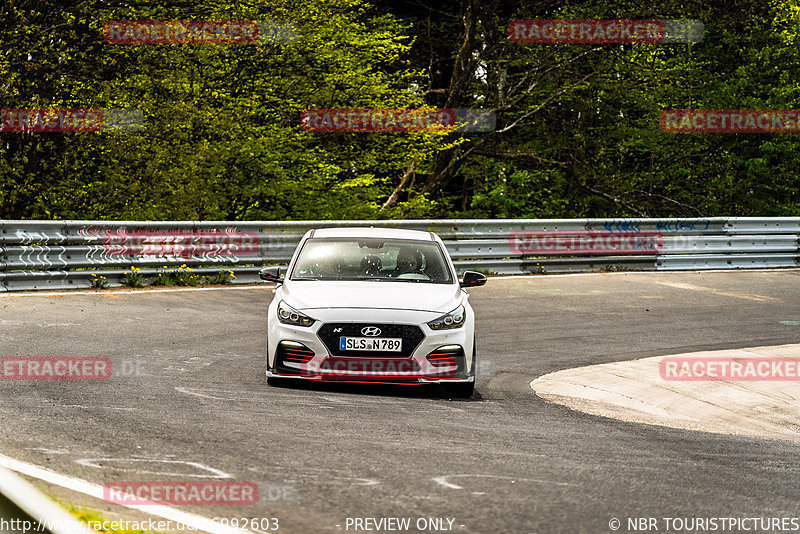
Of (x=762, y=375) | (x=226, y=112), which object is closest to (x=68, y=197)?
(x=226, y=112)

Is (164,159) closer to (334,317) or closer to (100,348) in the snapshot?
(100,348)

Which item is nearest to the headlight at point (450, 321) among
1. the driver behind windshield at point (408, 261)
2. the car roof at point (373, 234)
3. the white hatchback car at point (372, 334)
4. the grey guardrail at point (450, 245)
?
the white hatchback car at point (372, 334)

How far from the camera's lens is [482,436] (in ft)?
26.0

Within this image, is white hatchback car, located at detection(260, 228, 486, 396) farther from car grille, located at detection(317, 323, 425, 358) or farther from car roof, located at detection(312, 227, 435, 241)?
car roof, located at detection(312, 227, 435, 241)

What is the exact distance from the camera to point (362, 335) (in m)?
9.61

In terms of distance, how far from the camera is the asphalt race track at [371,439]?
227 inches

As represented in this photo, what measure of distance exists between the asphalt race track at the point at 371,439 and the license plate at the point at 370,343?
0.45 m

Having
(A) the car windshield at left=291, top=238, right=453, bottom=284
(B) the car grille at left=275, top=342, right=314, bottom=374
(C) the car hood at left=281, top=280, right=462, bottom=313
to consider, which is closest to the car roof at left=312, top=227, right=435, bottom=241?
(A) the car windshield at left=291, top=238, right=453, bottom=284

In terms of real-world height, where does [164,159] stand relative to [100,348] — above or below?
above

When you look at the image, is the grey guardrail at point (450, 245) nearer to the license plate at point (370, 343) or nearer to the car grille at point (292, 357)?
the car grille at point (292, 357)

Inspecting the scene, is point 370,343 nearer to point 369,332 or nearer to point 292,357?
point 369,332

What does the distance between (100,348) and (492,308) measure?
6886mm

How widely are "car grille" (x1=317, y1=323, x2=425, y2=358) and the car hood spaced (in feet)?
0.60

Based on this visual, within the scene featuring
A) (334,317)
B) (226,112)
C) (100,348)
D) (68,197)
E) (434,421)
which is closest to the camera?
(434,421)
